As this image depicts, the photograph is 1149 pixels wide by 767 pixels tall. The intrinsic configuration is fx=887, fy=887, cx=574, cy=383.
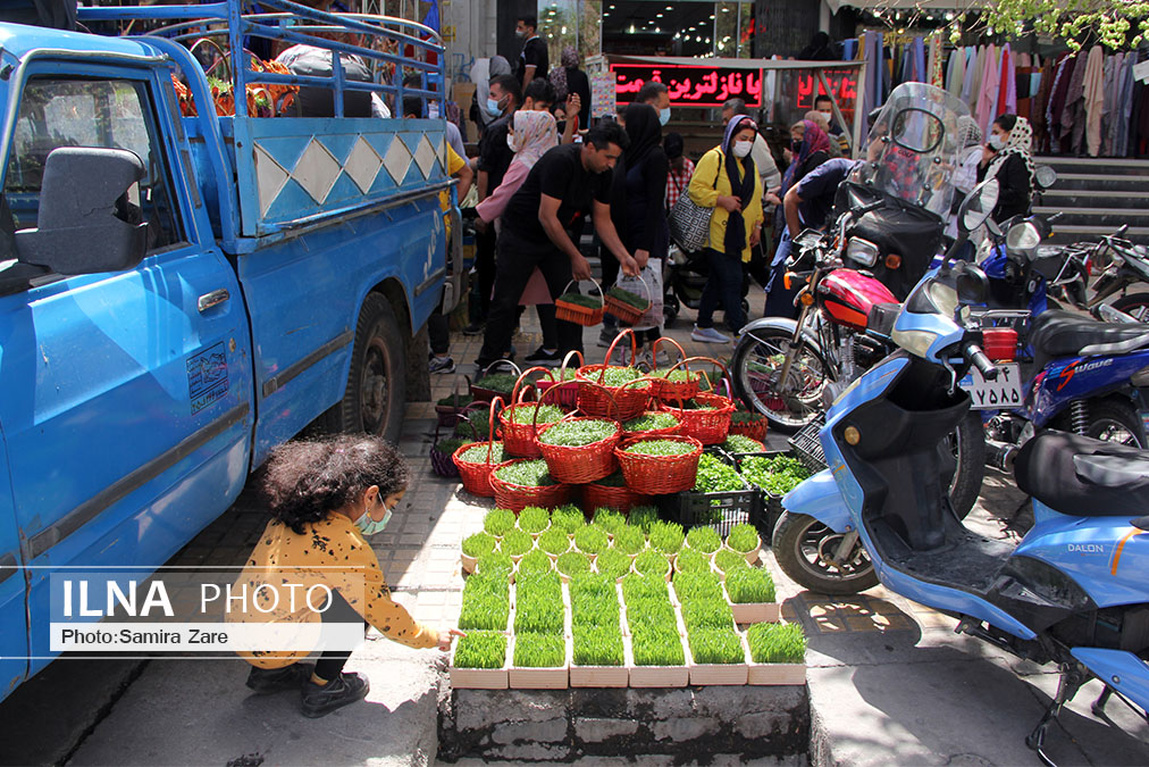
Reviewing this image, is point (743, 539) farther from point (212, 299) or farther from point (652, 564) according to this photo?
point (212, 299)

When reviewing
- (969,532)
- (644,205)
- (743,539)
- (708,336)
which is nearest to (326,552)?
(743,539)

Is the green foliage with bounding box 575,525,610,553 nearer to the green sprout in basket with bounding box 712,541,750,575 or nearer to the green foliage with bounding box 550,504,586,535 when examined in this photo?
the green foliage with bounding box 550,504,586,535

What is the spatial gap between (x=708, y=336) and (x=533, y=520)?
4409 millimetres

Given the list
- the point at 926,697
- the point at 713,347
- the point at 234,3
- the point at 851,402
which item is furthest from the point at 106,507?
the point at 713,347

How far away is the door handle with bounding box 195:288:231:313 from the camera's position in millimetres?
3029

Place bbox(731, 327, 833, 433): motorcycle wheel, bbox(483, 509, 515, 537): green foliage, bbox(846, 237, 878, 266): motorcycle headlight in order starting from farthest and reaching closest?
1. bbox(731, 327, 833, 433): motorcycle wheel
2. bbox(846, 237, 878, 266): motorcycle headlight
3. bbox(483, 509, 515, 537): green foliage

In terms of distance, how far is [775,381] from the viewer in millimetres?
5812

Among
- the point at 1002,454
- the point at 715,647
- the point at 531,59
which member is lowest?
the point at 715,647

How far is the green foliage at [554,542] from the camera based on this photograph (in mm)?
3811

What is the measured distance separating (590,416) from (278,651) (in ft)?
7.33

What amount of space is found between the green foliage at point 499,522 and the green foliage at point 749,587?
42.4 inches

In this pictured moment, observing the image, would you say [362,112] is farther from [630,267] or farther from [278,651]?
[278,651]

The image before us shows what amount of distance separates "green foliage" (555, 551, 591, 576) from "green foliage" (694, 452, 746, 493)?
79cm

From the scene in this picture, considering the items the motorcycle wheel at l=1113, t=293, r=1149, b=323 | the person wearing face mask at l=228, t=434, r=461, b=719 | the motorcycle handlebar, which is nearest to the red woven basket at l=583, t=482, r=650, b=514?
the person wearing face mask at l=228, t=434, r=461, b=719
